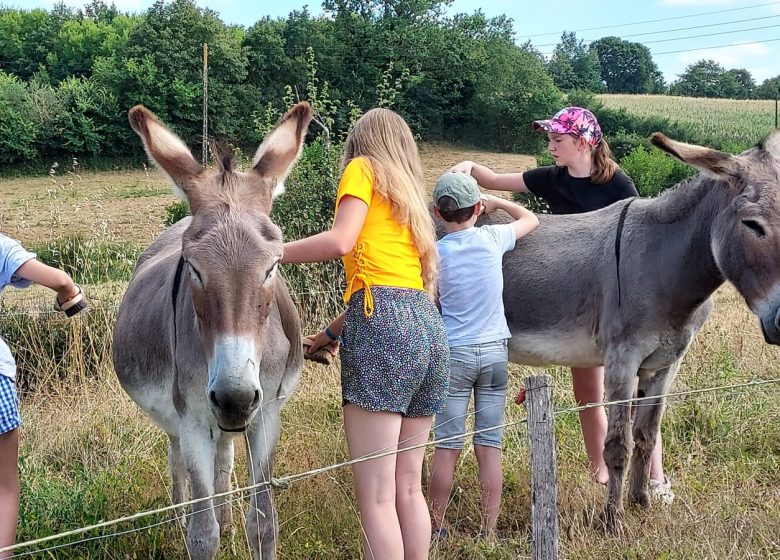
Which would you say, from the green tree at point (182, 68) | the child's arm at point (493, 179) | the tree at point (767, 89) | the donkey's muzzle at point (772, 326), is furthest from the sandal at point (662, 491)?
the tree at point (767, 89)

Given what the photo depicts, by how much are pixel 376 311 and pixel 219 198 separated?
73 centimetres

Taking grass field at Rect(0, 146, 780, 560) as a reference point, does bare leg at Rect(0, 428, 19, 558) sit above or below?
above

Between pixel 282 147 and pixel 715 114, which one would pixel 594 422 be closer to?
pixel 282 147

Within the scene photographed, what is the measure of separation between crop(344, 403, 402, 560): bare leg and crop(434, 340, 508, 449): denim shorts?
72cm

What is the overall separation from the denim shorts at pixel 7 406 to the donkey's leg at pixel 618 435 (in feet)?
9.51

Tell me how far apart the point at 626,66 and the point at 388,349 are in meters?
105

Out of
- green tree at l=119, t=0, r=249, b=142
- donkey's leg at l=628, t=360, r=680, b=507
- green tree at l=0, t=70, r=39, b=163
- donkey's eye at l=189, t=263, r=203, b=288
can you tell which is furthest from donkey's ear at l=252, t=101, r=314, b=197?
green tree at l=0, t=70, r=39, b=163

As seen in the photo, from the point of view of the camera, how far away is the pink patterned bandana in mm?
4293

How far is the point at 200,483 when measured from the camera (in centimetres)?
301

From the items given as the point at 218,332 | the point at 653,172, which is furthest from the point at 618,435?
the point at 653,172

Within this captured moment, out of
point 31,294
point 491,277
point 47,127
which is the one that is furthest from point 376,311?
point 47,127

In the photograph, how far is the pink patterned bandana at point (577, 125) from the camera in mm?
4293

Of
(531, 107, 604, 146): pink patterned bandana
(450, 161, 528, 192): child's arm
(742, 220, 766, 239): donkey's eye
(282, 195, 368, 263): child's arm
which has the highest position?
(531, 107, 604, 146): pink patterned bandana

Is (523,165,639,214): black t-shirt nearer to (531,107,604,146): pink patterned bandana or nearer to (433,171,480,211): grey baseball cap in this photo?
(531,107,604,146): pink patterned bandana
